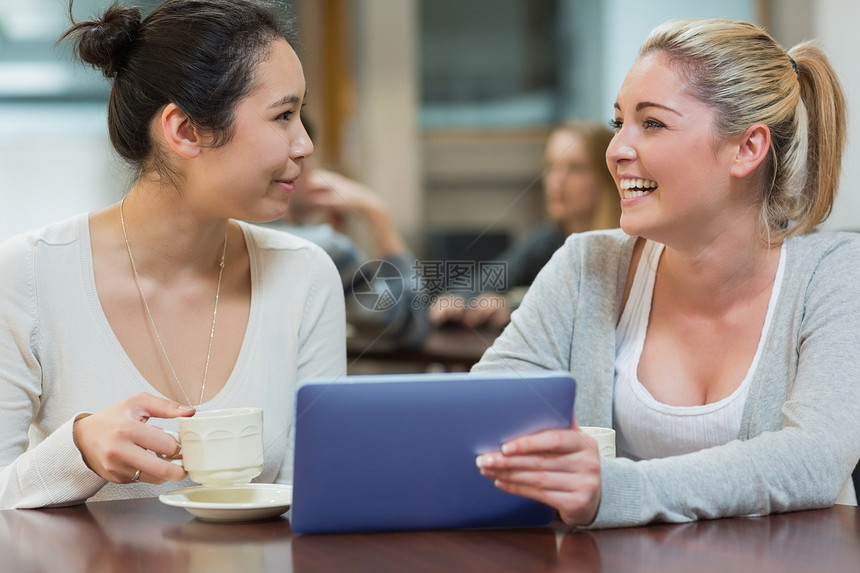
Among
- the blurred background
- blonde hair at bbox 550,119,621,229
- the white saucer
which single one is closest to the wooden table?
the white saucer

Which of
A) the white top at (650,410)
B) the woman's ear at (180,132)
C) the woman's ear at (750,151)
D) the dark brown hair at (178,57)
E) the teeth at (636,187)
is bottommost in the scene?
the white top at (650,410)

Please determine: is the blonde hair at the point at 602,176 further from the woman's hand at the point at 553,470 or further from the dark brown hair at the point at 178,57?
the woman's hand at the point at 553,470

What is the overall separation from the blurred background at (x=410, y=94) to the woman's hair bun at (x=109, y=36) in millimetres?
2880

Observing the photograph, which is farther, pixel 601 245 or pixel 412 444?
pixel 601 245

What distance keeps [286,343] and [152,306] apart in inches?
7.4

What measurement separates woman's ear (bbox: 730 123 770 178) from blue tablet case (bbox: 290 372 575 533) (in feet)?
1.84

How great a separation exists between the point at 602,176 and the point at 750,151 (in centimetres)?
139

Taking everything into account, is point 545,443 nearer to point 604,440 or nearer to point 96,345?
point 604,440

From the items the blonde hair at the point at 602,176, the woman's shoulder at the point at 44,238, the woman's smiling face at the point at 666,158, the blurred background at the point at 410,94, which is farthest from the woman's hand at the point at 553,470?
the blurred background at the point at 410,94

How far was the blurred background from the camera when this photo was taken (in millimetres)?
4438

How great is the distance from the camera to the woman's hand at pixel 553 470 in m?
0.79

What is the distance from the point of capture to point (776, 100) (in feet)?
4.03

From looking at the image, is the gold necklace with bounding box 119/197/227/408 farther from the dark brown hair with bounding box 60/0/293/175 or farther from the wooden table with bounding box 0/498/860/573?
the wooden table with bounding box 0/498/860/573

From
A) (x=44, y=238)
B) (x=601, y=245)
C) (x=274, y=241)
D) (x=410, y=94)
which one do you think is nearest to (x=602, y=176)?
(x=601, y=245)
